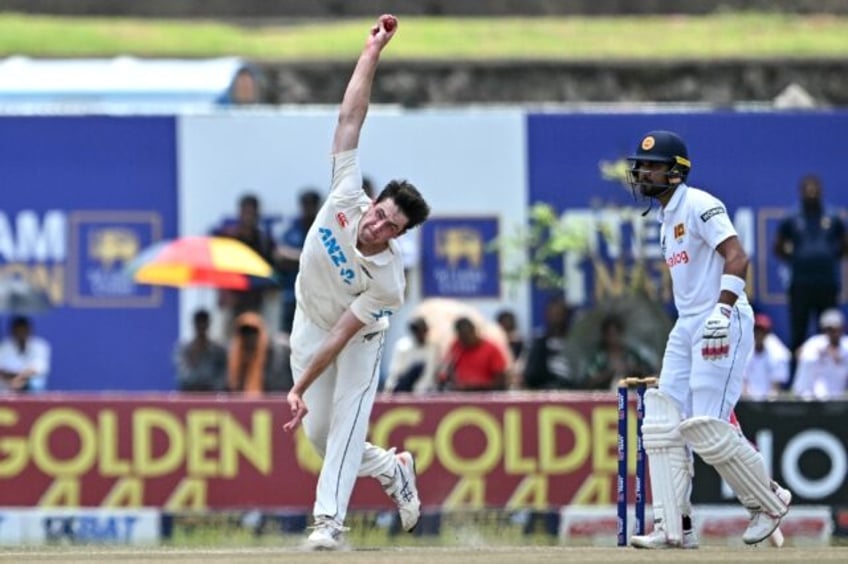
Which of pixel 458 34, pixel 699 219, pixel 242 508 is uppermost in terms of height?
pixel 458 34

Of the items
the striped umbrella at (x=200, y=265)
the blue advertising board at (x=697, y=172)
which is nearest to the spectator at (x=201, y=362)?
the striped umbrella at (x=200, y=265)

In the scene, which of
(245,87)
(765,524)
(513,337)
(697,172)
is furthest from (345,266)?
(245,87)

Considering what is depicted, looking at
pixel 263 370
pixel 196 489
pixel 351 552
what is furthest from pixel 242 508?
pixel 351 552

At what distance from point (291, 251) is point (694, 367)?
9.66 metres

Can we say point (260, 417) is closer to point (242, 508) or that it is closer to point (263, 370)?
point (242, 508)

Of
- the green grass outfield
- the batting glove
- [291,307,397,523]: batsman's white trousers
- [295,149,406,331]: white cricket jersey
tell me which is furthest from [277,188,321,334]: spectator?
the batting glove

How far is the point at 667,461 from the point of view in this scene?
1211cm

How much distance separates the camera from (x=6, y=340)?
21.3m

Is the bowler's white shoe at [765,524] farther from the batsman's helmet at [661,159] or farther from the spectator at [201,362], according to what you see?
the spectator at [201,362]

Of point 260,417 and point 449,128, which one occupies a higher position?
point 449,128

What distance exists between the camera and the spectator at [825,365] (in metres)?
19.5

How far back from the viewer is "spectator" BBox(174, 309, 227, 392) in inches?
781

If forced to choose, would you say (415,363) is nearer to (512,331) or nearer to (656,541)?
(512,331)

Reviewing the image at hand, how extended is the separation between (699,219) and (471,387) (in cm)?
762
